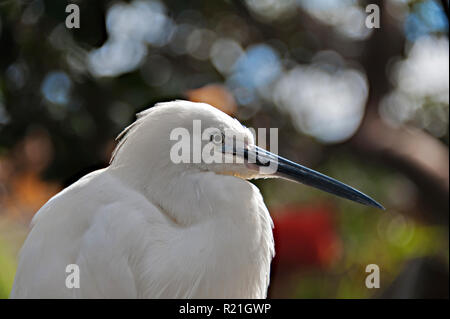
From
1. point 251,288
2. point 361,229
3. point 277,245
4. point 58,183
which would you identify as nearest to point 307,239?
point 277,245

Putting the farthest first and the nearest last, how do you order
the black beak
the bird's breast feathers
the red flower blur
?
1. the red flower blur
2. the black beak
3. the bird's breast feathers

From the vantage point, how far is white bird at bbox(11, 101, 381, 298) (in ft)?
3.51

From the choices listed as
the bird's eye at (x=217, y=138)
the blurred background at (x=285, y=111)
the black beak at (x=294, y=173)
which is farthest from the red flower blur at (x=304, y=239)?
the bird's eye at (x=217, y=138)

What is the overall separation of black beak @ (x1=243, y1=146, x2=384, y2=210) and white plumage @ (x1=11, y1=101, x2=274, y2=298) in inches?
1.4

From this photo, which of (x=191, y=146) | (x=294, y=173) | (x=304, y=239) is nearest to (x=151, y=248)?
(x=191, y=146)

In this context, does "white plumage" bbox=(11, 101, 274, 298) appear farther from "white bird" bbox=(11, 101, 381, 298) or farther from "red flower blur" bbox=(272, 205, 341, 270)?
"red flower blur" bbox=(272, 205, 341, 270)

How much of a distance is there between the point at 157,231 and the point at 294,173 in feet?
1.04

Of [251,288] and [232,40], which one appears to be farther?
[232,40]

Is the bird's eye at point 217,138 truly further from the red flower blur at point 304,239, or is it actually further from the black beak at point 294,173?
the red flower blur at point 304,239

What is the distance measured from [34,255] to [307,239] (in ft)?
5.36

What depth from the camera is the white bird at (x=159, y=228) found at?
1.07 m

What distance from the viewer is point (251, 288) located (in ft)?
3.68

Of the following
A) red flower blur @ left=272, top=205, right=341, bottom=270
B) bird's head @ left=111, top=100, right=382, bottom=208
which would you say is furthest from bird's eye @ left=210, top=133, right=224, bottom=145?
red flower blur @ left=272, top=205, right=341, bottom=270
